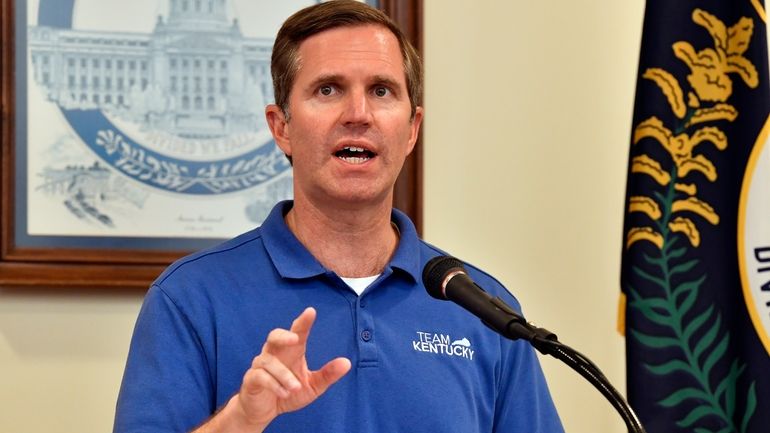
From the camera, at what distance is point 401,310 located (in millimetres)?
1800

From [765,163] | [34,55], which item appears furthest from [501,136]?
[34,55]

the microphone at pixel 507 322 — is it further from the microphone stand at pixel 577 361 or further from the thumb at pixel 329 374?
Result: the thumb at pixel 329 374

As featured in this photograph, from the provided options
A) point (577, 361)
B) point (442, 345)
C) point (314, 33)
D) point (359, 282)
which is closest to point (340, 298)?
point (359, 282)

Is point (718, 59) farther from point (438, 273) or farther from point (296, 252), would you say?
point (438, 273)

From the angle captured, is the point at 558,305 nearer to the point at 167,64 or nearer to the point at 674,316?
the point at 674,316

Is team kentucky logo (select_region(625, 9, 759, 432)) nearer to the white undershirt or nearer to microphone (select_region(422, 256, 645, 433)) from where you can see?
the white undershirt

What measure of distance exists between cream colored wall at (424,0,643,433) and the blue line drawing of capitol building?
0.45 m

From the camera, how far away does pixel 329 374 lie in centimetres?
135

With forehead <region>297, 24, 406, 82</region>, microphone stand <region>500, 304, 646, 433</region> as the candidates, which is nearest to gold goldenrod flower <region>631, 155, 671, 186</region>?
forehead <region>297, 24, 406, 82</region>

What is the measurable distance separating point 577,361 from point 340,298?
26.8 inches

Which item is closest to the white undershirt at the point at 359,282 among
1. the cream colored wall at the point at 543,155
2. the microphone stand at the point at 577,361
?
the microphone stand at the point at 577,361

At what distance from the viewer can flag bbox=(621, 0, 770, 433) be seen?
242 centimetres

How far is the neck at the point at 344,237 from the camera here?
72.5 inches

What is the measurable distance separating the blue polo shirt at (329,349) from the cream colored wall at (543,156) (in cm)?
71
